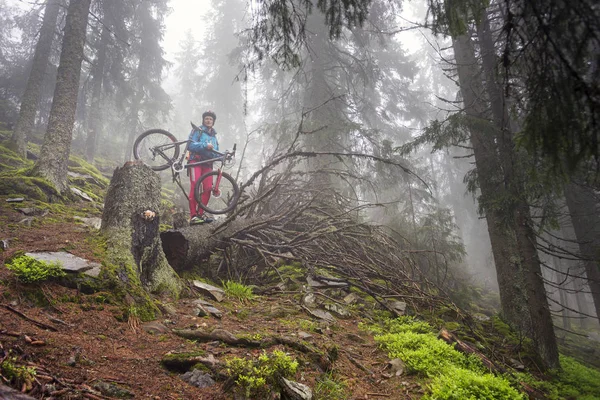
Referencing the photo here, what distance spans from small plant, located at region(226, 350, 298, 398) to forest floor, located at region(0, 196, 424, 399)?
14cm

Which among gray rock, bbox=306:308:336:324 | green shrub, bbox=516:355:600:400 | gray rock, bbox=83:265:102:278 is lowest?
green shrub, bbox=516:355:600:400

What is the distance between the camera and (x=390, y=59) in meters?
19.7

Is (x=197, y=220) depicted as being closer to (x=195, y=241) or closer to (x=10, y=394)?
(x=195, y=241)

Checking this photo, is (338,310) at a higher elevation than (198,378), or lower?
lower

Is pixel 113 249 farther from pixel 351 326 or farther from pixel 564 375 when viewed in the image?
pixel 564 375

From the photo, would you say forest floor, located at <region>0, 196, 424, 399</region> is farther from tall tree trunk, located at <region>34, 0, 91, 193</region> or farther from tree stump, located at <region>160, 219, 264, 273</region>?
tall tree trunk, located at <region>34, 0, 91, 193</region>

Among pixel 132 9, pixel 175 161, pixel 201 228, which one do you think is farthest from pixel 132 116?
pixel 201 228

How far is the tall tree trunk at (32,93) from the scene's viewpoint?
434 inches

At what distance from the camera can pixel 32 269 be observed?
2883 millimetres

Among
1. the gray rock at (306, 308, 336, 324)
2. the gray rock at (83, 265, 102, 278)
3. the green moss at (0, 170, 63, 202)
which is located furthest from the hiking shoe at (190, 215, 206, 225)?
the green moss at (0, 170, 63, 202)

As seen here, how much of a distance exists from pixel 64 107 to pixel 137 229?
6.85 m

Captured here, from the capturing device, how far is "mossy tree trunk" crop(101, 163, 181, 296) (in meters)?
3.88

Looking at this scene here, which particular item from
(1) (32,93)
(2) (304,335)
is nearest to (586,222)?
(2) (304,335)

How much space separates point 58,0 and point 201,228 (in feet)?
57.1
